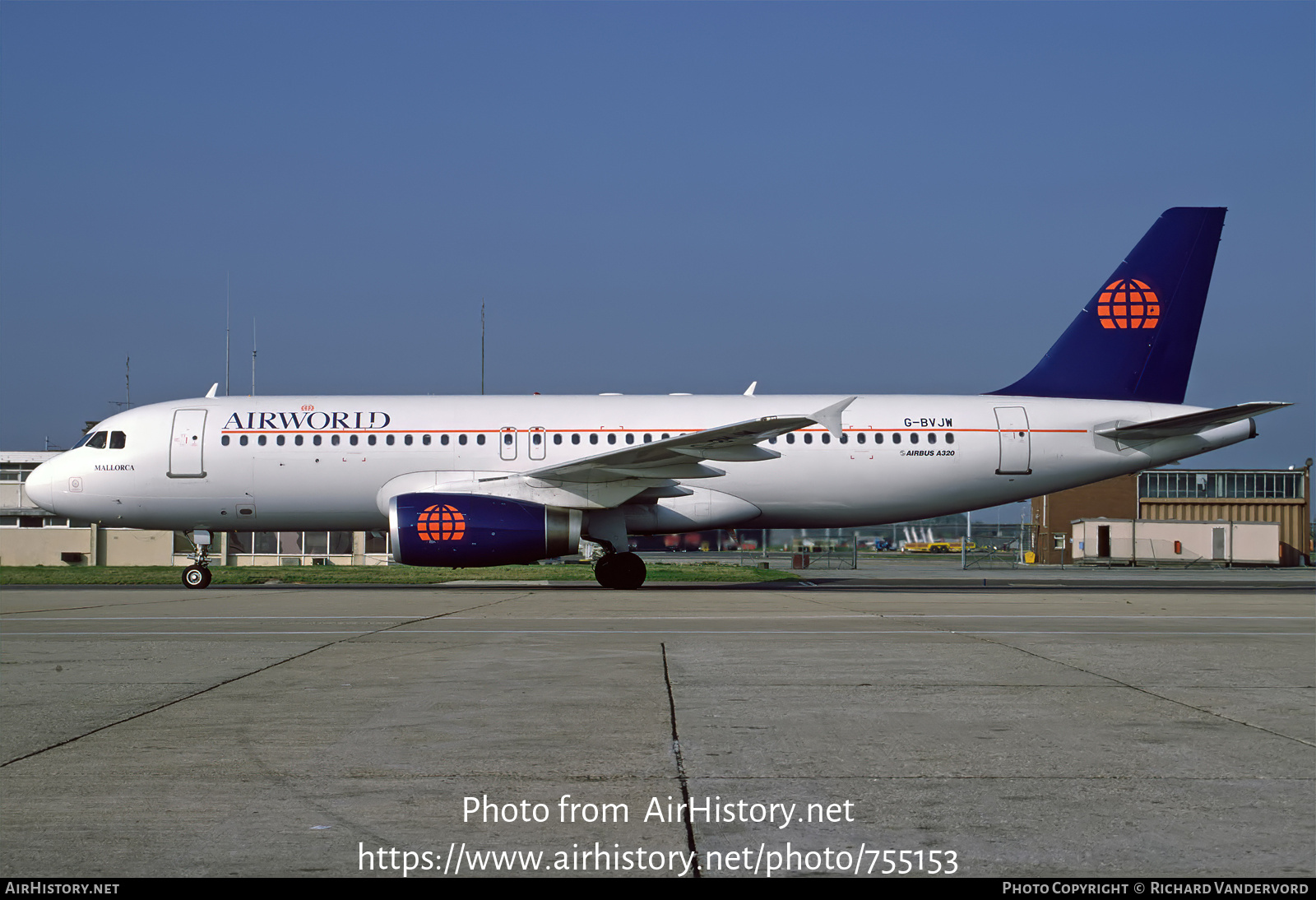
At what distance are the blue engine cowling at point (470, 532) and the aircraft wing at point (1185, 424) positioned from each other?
35.0ft

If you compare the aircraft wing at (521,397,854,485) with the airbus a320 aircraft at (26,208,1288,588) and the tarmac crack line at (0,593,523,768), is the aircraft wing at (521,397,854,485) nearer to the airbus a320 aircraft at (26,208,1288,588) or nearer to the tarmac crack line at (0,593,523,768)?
the airbus a320 aircraft at (26,208,1288,588)

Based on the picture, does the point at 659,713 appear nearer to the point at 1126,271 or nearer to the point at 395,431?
the point at 395,431

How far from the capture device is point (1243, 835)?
3908mm

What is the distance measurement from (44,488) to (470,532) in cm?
915

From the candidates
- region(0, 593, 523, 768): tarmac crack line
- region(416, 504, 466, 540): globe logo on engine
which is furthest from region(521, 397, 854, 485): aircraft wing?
region(0, 593, 523, 768): tarmac crack line

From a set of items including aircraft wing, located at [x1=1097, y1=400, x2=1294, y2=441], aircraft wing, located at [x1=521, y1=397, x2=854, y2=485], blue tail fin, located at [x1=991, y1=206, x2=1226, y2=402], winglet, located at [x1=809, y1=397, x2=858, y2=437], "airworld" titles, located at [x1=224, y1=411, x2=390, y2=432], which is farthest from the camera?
blue tail fin, located at [x1=991, y1=206, x2=1226, y2=402]

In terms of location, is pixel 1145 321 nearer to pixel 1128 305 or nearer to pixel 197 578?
pixel 1128 305

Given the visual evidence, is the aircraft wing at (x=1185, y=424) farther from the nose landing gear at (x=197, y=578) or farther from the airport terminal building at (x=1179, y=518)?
the airport terminal building at (x=1179, y=518)

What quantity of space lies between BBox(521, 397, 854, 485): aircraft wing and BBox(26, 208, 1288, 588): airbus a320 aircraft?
2.48 feet

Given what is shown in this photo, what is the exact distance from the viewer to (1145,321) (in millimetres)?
21781

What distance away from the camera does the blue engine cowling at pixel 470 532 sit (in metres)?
17.8

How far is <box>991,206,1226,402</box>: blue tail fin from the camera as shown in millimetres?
21703

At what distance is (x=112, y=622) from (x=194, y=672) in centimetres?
504
